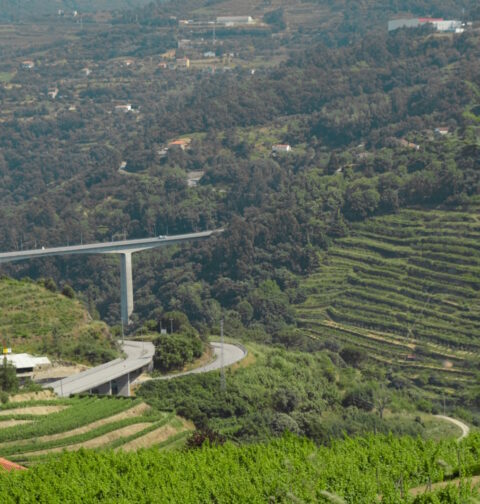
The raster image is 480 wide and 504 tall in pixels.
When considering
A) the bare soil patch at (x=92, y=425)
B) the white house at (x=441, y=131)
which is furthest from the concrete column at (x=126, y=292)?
the bare soil patch at (x=92, y=425)

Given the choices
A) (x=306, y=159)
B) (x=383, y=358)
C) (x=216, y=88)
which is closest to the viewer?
(x=383, y=358)

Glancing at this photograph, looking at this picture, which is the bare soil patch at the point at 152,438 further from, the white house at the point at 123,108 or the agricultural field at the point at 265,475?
the white house at the point at 123,108

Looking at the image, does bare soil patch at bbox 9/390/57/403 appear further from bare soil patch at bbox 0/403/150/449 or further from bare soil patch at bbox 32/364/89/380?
bare soil patch at bbox 32/364/89/380

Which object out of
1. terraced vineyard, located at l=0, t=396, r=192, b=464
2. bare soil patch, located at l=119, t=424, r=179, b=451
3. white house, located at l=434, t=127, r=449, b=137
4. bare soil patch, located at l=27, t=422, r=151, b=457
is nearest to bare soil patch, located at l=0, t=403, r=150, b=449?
terraced vineyard, located at l=0, t=396, r=192, b=464

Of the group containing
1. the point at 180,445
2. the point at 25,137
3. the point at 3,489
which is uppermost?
the point at 3,489

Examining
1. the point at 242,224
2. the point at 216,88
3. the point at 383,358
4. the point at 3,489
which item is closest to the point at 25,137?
the point at 216,88

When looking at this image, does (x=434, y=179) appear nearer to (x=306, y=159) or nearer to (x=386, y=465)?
(x=306, y=159)
